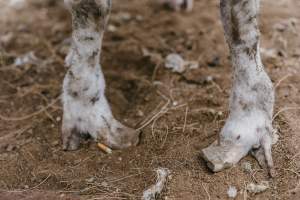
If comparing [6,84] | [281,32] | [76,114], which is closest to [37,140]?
[76,114]

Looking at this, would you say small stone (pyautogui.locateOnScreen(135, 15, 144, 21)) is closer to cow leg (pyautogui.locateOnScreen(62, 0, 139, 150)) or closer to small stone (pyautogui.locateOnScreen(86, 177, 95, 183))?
cow leg (pyautogui.locateOnScreen(62, 0, 139, 150))

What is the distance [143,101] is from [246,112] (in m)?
0.99

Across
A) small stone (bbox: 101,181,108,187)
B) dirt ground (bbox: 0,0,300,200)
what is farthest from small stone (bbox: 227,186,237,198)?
small stone (bbox: 101,181,108,187)

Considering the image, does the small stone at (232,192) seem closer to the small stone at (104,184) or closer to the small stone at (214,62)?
the small stone at (104,184)

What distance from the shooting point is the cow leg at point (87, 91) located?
330 centimetres

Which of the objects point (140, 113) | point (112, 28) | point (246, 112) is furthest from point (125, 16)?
point (246, 112)

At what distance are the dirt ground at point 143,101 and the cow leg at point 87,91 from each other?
0.10m

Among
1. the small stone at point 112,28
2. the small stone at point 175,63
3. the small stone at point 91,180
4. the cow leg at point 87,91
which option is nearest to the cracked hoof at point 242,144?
the cow leg at point 87,91

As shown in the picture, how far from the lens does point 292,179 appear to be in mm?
3213

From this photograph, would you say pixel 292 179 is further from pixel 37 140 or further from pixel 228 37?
pixel 37 140

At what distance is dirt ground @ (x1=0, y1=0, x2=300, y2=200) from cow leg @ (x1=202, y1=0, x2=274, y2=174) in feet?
0.27

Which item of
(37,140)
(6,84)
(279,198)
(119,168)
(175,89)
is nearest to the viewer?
(279,198)

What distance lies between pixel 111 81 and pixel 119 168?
108cm

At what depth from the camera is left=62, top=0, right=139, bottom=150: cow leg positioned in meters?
3.30
